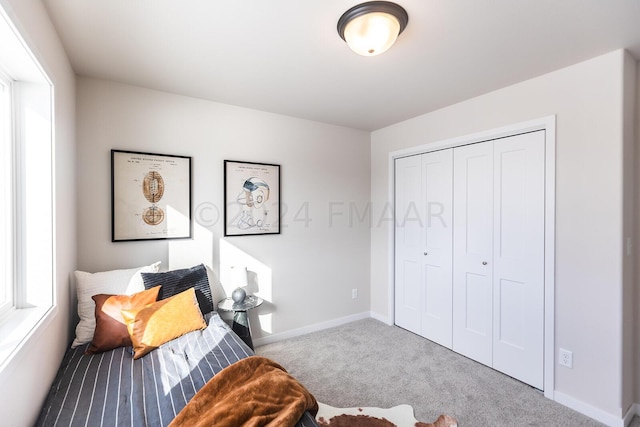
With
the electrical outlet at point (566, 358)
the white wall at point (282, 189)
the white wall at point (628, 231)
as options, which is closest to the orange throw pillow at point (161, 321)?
the white wall at point (282, 189)

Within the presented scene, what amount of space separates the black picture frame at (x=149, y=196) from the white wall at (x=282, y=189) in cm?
6

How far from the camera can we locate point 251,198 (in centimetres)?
308

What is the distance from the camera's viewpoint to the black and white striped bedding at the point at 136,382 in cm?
132

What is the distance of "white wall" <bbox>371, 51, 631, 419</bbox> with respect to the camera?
1979 mm

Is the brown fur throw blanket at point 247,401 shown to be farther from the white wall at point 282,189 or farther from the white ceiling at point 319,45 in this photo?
the white ceiling at point 319,45

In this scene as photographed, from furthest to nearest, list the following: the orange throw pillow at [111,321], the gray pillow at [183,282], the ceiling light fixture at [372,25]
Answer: the gray pillow at [183,282]
the orange throw pillow at [111,321]
the ceiling light fixture at [372,25]

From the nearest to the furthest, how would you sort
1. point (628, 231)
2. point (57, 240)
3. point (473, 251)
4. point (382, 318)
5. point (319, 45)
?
point (57, 240) → point (319, 45) → point (628, 231) → point (473, 251) → point (382, 318)

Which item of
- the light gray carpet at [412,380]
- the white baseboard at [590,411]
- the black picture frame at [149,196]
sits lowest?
the light gray carpet at [412,380]

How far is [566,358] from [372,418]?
58.1 inches

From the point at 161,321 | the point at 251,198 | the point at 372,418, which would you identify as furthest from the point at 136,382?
the point at 251,198

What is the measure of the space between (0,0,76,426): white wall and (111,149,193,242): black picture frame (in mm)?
299

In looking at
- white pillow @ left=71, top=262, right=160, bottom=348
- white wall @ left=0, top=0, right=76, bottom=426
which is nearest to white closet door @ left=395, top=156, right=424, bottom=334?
white pillow @ left=71, top=262, right=160, bottom=348

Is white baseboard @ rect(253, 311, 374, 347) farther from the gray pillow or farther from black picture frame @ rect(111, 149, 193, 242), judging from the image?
black picture frame @ rect(111, 149, 193, 242)

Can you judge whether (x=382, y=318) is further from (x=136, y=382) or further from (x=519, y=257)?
(x=136, y=382)
